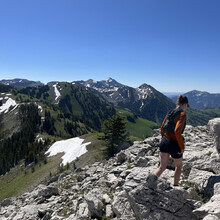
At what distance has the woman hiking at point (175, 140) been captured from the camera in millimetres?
6984

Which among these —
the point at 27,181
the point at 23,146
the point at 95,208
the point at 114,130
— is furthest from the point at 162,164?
the point at 23,146

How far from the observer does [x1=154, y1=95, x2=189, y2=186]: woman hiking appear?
6984mm

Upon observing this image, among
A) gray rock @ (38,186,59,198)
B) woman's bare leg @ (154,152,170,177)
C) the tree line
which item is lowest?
the tree line

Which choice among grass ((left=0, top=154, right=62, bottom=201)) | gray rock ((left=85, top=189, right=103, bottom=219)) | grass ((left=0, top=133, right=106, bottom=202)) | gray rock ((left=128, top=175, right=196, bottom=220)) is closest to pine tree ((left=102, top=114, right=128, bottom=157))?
grass ((left=0, top=133, right=106, bottom=202))

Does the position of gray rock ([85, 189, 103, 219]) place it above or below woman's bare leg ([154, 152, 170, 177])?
below

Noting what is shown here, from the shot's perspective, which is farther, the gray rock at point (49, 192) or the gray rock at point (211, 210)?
the gray rock at point (49, 192)

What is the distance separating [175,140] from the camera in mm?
7223

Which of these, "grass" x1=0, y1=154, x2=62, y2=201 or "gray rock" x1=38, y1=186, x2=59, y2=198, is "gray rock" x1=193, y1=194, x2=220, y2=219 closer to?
"gray rock" x1=38, y1=186, x2=59, y2=198

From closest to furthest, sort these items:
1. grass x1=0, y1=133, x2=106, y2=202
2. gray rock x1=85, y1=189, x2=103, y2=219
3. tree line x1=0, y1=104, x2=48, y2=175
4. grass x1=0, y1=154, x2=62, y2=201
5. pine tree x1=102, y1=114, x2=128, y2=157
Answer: gray rock x1=85, y1=189, x2=103, y2=219
pine tree x1=102, y1=114, x2=128, y2=157
grass x1=0, y1=133, x2=106, y2=202
grass x1=0, y1=154, x2=62, y2=201
tree line x1=0, y1=104, x2=48, y2=175

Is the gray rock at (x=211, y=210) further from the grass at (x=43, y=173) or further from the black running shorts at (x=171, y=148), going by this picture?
the grass at (x=43, y=173)

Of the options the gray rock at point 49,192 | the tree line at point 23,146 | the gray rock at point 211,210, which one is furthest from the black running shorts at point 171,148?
the tree line at point 23,146

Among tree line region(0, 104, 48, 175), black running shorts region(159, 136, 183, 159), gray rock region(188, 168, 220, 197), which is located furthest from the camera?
Result: tree line region(0, 104, 48, 175)

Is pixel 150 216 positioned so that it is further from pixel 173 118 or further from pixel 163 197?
pixel 173 118

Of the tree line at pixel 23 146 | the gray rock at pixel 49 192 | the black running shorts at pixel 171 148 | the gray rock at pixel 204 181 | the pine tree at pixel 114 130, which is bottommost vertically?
the tree line at pixel 23 146
